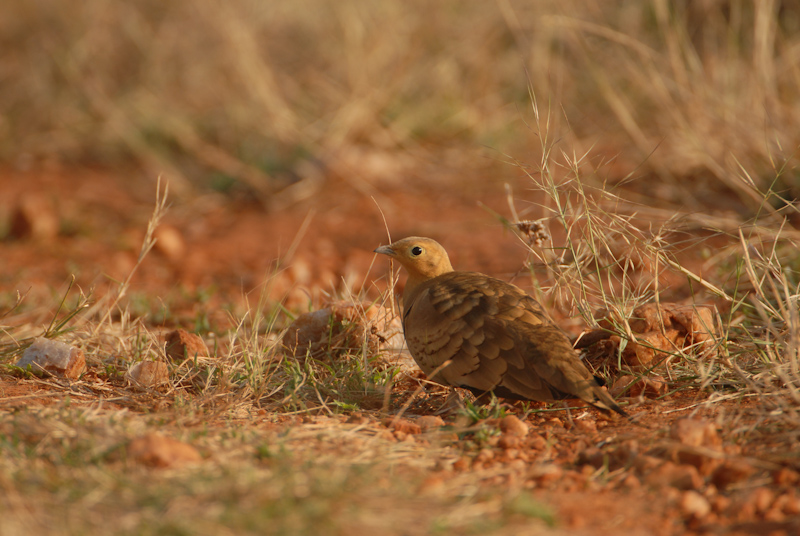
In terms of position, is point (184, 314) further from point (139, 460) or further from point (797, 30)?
point (797, 30)

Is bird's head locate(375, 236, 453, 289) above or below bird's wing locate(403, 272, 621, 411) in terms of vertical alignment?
above

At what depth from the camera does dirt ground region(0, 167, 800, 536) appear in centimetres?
238

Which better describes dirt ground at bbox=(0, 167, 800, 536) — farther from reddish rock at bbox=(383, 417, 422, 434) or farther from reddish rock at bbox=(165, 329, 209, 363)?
reddish rock at bbox=(165, 329, 209, 363)

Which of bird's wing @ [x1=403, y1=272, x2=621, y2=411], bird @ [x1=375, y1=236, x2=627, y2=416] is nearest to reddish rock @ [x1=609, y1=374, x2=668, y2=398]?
bird @ [x1=375, y1=236, x2=627, y2=416]

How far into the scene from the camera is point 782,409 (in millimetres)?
2816

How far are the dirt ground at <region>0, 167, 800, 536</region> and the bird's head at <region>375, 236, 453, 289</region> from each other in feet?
0.82

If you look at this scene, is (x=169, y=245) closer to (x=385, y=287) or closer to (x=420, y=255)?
(x=385, y=287)

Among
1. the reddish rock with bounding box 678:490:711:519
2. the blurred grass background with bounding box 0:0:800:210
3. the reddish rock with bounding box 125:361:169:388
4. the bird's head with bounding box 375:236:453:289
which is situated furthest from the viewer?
the blurred grass background with bounding box 0:0:800:210

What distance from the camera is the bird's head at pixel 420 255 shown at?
3812 mm

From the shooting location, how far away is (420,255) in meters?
3.81

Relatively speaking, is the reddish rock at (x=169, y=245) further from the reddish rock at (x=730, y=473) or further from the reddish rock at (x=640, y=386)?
the reddish rock at (x=730, y=473)

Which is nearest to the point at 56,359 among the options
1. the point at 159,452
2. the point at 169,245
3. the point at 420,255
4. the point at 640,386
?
the point at 159,452

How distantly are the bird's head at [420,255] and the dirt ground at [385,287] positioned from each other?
251 mm

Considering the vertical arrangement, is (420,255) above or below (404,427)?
above
